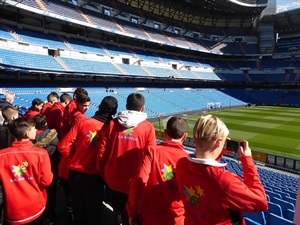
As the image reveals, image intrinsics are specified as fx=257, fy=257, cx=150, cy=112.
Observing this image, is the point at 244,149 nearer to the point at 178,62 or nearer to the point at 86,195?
the point at 86,195

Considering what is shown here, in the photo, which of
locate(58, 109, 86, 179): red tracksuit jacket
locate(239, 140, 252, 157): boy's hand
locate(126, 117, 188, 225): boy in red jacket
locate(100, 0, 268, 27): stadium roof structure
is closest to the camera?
locate(239, 140, 252, 157): boy's hand

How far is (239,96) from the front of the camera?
4559 cm

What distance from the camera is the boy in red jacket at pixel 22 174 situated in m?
2.81

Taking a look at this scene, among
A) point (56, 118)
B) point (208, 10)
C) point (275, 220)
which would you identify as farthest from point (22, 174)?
point (208, 10)

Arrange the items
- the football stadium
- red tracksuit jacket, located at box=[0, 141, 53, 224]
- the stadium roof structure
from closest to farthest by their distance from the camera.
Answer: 1. red tracksuit jacket, located at box=[0, 141, 53, 224]
2. the football stadium
3. the stadium roof structure

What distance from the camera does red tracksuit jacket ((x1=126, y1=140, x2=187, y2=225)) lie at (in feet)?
7.98

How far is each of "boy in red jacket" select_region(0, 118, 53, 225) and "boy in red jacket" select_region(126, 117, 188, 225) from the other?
120 cm

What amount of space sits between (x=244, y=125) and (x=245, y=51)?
3170 centimetres

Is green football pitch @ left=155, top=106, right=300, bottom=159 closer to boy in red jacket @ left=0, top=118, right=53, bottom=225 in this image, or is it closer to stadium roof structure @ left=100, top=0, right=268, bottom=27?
boy in red jacket @ left=0, top=118, right=53, bottom=225

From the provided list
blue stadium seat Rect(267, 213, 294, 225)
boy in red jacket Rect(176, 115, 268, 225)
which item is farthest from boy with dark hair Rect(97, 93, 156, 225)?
blue stadium seat Rect(267, 213, 294, 225)

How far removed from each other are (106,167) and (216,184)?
63.8 inches

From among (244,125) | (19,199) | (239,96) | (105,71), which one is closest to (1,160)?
(19,199)

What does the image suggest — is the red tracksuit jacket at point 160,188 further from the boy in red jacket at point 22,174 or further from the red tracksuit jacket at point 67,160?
the red tracksuit jacket at point 67,160

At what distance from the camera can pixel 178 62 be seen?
43.3 m
